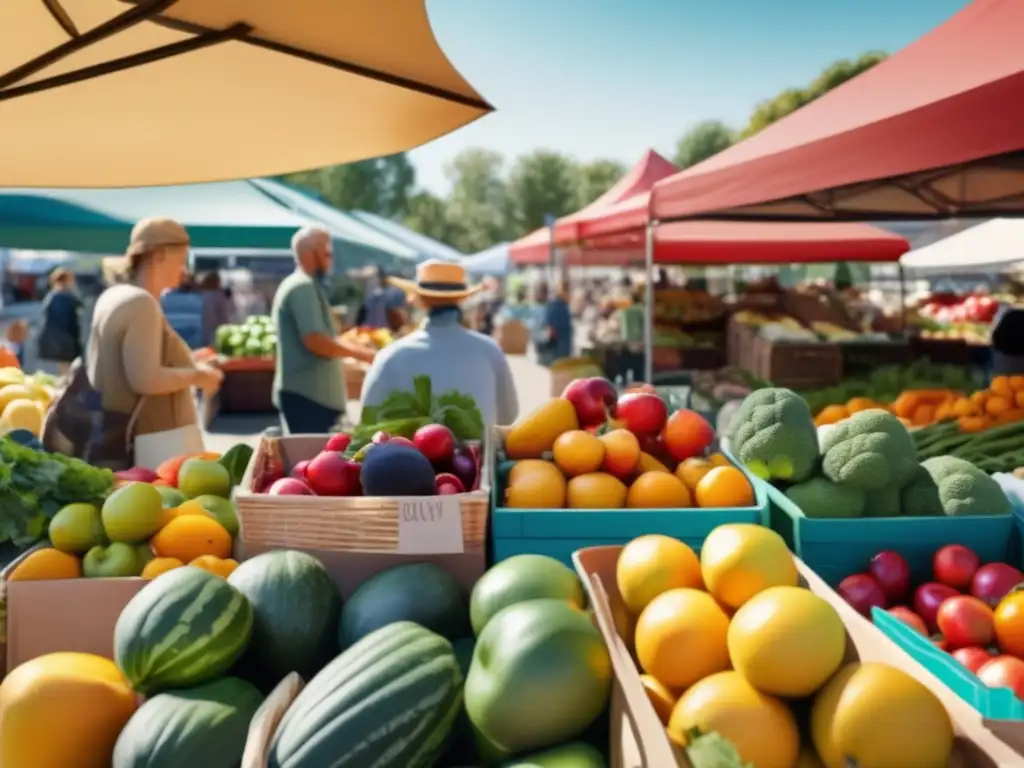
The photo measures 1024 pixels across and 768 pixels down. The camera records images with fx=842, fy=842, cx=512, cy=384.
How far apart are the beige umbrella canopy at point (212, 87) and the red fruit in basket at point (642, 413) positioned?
1278 mm

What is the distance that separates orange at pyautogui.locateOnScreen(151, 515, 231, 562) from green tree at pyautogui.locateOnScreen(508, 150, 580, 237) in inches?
2464

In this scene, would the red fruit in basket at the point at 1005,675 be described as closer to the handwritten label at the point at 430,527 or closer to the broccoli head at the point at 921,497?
the broccoli head at the point at 921,497

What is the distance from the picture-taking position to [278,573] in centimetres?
175

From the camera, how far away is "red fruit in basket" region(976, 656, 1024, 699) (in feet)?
5.25

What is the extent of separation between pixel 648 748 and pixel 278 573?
3.05ft

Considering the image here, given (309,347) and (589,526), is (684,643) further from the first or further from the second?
(309,347)

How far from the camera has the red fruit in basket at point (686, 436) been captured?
240 centimetres

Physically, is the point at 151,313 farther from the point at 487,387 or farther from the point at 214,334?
the point at 214,334

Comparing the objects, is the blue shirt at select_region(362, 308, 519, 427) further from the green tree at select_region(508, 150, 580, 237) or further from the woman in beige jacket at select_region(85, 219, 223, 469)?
the green tree at select_region(508, 150, 580, 237)

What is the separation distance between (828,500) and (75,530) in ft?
6.23

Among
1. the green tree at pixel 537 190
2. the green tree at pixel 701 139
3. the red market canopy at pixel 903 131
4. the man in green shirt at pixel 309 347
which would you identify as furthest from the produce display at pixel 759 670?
the green tree at pixel 537 190

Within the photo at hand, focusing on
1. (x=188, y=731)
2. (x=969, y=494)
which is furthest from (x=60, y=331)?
(x=969, y=494)

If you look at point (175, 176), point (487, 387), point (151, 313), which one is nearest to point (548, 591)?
point (487, 387)

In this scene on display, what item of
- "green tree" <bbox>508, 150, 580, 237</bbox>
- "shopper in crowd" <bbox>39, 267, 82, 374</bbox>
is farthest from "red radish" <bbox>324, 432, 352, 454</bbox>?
"green tree" <bbox>508, 150, 580, 237</bbox>
